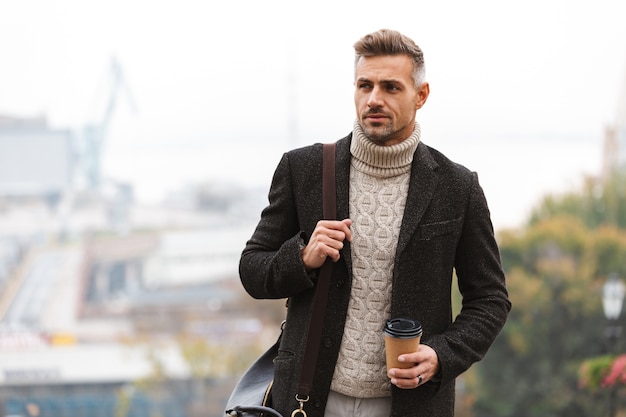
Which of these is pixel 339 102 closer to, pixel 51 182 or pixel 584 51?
pixel 584 51

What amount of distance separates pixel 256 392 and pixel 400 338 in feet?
0.90

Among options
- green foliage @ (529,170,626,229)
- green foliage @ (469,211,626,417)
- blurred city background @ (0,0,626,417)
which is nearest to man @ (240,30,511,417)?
green foliage @ (469,211,626,417)

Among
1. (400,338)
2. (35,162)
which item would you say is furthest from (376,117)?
(35,162)

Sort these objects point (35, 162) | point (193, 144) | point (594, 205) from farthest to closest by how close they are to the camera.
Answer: point (193, 144) < point (35, 162) < point (594, 205)

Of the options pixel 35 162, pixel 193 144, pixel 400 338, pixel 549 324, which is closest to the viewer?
pixel 400 338

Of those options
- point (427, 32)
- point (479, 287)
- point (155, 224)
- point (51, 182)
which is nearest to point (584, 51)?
point (427, 32)

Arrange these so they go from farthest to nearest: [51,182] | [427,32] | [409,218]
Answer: [51,182] < [427,32] < [409,218]

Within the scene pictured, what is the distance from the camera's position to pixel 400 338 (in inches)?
39.8

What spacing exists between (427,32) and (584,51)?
8194 millimetres

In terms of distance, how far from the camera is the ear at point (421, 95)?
114 centimetres

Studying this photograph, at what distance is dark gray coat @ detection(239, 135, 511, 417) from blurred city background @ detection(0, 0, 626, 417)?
90.1ft

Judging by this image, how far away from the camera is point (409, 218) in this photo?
43.8 inches

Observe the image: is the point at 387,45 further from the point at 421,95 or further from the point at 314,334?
the point at 314,334

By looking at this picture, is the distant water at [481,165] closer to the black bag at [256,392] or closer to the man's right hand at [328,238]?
the black bag at [256,392]
